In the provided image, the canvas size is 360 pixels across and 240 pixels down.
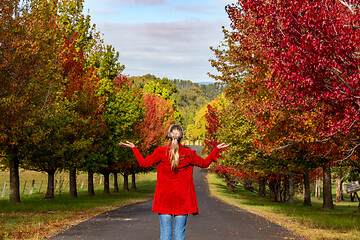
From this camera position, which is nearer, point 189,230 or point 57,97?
point 189,230

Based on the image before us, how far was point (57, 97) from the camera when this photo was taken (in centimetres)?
1980

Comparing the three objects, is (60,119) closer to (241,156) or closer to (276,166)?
(241,156)

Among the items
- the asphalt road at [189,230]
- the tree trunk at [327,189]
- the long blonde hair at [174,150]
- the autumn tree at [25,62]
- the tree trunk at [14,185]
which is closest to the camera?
the long blonde hair at [174,150]

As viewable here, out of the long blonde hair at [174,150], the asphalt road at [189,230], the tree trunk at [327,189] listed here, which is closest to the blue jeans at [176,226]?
the long blonde hair at [174,150]

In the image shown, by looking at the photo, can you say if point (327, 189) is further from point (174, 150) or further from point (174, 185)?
point (174, 150)

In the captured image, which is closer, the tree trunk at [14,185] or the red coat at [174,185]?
the red coat at [174,185]

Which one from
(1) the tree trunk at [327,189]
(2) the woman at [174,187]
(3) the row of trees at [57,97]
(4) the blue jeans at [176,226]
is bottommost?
(1) the tree trunk at [327,189]

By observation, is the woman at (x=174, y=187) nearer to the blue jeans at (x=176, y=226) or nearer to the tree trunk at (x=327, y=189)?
the blue jeans at (x=176, y=226)

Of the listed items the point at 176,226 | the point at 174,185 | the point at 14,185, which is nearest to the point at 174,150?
the point at 174,185

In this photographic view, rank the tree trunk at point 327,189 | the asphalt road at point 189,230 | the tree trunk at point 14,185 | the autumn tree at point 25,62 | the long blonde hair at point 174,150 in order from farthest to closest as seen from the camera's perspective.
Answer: the tree trunk at point 327,189 < the tree trunk at point 14,185 < the autumn tree at point 25,62 < the asphalt road at point 189,230 < the long blonde hair at point 174,150

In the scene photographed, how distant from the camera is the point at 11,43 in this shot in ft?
51.7

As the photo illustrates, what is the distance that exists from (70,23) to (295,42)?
21.7 metres

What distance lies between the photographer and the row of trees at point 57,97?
16.5m

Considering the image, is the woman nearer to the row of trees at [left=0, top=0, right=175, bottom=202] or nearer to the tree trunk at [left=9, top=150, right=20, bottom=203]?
the row of trees at [left=0, top=0, right=175, bottom=202]
